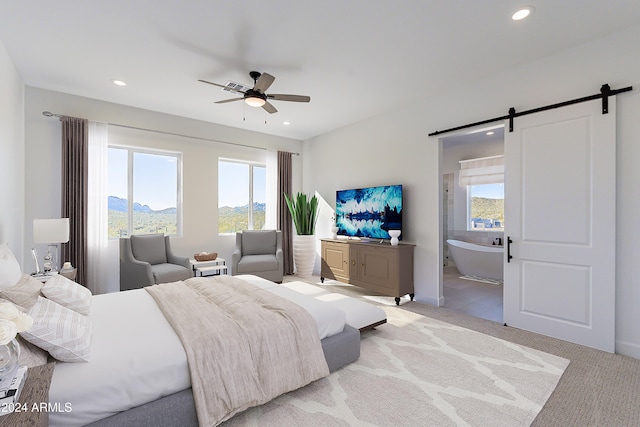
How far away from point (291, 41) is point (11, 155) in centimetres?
316

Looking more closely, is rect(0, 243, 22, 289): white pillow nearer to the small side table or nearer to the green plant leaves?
the small side table

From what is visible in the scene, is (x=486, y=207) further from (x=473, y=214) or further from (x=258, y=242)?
(x=258, y=242)

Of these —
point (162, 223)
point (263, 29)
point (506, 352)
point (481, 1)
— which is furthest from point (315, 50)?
point (162, 223)

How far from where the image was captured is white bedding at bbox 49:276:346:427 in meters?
1.36

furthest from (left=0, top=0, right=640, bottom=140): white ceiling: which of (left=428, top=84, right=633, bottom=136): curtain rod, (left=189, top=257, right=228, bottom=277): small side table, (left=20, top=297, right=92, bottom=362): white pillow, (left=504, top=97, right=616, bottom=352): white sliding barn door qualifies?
(left=189, top=257, right=228, bottom=277): small side table

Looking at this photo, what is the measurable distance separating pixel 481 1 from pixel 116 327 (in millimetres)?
3440

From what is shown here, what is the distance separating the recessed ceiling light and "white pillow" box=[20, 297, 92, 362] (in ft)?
12.0

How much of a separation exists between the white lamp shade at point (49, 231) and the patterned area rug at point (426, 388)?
2.89 m

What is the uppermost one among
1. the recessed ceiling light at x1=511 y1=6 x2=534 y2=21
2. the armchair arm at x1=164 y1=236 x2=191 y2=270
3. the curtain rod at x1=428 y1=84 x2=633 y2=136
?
the recessed ceiling light at x1=511 y1=6 x2=534 y2=21

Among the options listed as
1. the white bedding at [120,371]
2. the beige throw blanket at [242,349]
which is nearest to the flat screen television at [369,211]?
the beige throw blanket at [242,349]

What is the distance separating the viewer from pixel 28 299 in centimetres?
174

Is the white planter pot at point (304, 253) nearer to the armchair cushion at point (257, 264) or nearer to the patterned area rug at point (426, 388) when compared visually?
the armchair cushion at point (257, 264)

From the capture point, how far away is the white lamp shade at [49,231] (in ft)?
10.2

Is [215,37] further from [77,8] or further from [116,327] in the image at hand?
[116,327]
